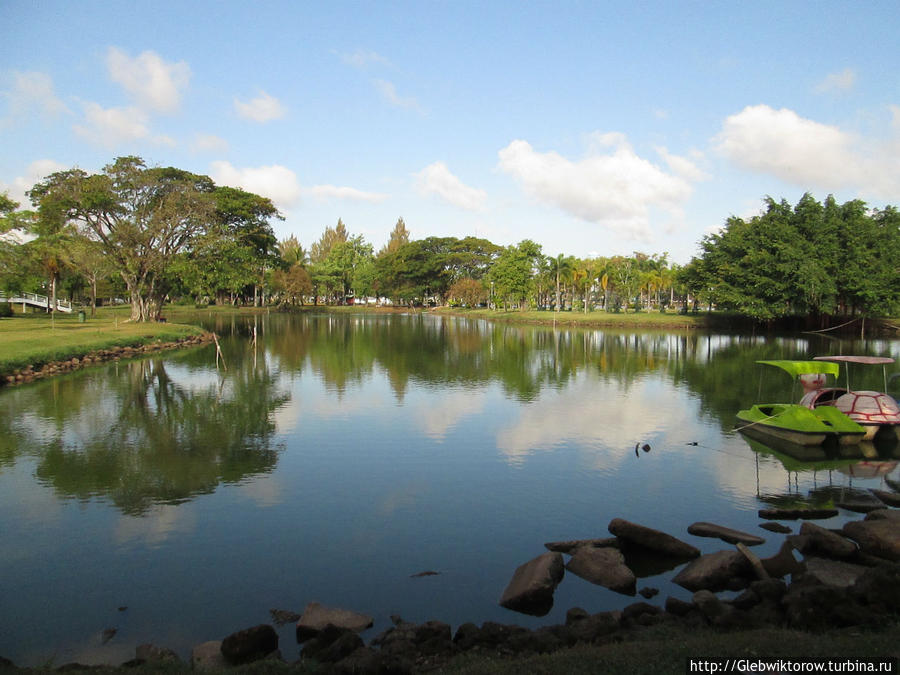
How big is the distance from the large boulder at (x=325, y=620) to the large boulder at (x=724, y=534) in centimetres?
686

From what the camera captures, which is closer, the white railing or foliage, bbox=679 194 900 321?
foliage, bbox=679 194 900 321

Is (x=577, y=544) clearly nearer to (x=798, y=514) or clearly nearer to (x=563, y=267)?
(x=798, y=514)

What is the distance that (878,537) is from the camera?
10.6 meters

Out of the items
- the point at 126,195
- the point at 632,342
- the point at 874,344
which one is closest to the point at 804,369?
the point at 632,342

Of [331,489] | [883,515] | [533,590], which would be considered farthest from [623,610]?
[331,489]

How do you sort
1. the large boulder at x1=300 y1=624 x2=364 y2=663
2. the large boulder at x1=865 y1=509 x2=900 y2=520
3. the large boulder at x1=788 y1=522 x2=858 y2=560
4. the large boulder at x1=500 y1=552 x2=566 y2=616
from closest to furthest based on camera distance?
1. the large boulder at x1=300 y1=624 x2=364 y2=663
2. the large boulder at x1=500 y1=552 x2=566 y2=616
3. the large boulder at x1=788 y1=522 x2=858 y2=560
4. the large boulder at x1=865 y1=509 x2=900 y2=520

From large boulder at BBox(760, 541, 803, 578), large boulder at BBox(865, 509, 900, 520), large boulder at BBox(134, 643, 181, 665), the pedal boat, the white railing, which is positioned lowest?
large boulder at BBox(134, 643, 181, 665)

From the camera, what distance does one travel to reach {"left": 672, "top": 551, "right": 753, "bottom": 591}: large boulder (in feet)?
31.9

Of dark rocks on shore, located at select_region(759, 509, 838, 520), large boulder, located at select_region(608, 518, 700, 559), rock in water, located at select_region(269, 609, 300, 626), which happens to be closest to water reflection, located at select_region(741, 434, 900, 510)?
dark rocks on shore, located at select_region(759, 509, 838, 520)

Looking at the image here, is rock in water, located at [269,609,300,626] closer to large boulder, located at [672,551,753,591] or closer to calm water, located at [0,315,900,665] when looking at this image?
calm water, located at [0,315,900,665]

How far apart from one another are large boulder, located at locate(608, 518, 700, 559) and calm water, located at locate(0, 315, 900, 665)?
68 centimetres

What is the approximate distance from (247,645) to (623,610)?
4.86 m

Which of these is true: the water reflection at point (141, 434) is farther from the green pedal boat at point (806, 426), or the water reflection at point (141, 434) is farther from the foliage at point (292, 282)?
the foliage at point (292, 282)

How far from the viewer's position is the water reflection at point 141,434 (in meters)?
15.0
